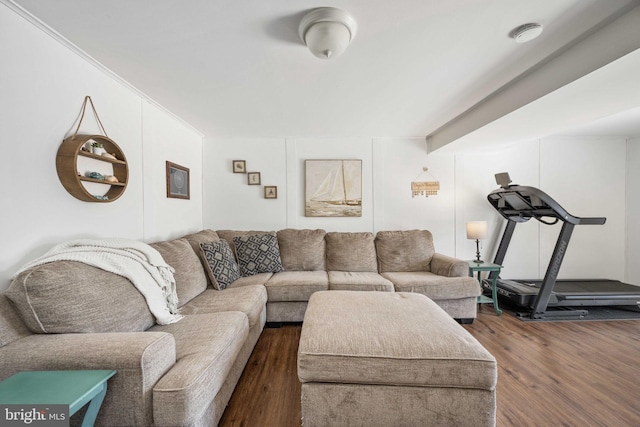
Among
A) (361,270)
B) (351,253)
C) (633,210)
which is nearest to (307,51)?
(351,253)

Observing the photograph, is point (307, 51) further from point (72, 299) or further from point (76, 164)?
point (72, 299)

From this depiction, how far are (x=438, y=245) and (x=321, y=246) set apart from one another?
1712 mm

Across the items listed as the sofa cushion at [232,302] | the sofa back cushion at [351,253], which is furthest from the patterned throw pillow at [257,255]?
the sofa back cushion at [351,253]

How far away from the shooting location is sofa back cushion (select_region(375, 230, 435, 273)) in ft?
10.2

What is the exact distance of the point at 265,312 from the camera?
254 cm

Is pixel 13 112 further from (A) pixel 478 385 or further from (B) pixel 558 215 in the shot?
(B) pixel 558 215

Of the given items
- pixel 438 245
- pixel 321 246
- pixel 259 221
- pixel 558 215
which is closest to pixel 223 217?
pixel 259 221

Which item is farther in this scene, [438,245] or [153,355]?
[438,245]

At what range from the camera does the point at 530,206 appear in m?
2.84

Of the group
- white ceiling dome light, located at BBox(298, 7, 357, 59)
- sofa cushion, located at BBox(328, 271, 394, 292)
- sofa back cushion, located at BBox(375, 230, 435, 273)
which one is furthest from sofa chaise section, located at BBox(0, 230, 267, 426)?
sofa back cushion, located at BBox(375, 230, 435, 273)

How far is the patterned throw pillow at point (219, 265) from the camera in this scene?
238 cm

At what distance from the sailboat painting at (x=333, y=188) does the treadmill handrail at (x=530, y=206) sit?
174 centimetres

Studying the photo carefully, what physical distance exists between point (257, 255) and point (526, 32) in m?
2.85

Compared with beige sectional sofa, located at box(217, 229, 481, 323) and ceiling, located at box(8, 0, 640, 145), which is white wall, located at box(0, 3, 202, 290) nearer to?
ceiling, located at box(8, 0, 640, 145)
